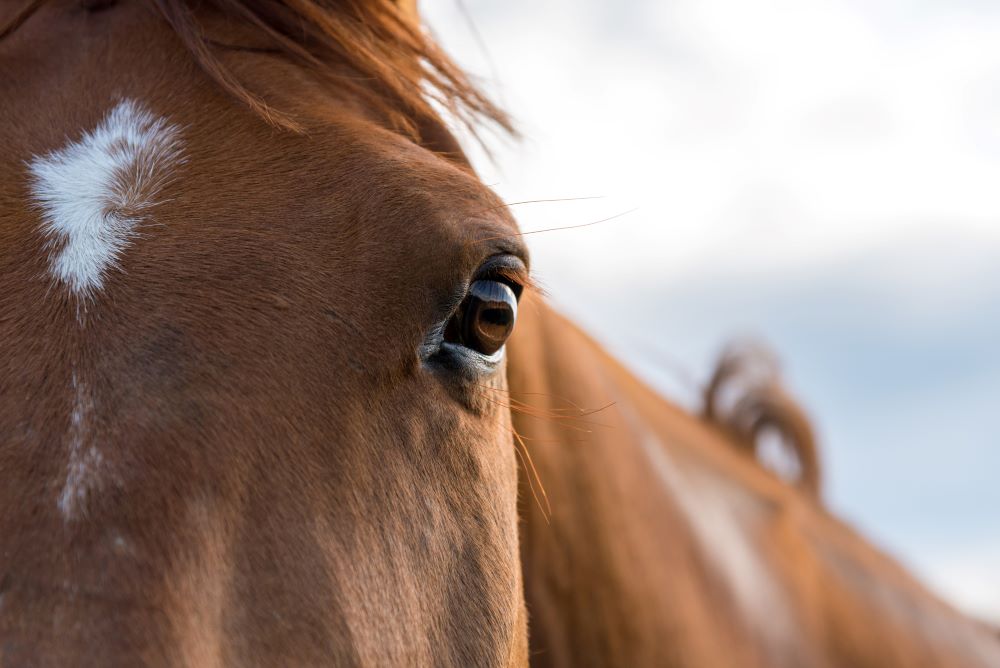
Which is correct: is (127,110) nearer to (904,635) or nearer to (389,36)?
(389,36)

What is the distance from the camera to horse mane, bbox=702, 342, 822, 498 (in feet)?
12.5

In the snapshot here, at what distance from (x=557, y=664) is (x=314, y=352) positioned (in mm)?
1433

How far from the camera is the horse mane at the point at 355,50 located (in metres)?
1.78

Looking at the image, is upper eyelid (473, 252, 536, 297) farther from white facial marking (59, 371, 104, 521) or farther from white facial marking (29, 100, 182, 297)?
white facial marking (59, 371, 104, 521)

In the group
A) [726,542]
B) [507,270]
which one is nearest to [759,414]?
[726,542]

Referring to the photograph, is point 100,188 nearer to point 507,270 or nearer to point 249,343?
point 249,343

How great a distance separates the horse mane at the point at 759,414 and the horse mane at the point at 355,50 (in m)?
2.10

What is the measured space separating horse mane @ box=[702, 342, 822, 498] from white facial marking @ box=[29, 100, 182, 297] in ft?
8.68

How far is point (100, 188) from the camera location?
1504 mm

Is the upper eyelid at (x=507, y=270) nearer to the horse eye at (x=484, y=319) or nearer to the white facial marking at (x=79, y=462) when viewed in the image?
the horse eye at (x=484, y=319)

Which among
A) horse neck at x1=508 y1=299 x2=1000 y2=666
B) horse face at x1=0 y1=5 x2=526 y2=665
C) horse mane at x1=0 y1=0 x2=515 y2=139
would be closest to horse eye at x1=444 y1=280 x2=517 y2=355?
horse face at x1=0 y1=5 x2=526 y2=665

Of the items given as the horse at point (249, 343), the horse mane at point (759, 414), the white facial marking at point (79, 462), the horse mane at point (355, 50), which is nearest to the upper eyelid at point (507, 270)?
the horse at point (249, 343)

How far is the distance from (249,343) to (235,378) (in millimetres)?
54

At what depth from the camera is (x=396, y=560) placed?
1.48 meters
